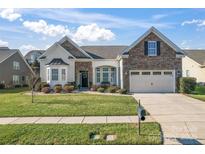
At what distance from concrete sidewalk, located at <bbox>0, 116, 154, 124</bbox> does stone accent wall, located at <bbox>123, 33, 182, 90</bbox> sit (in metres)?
15.7

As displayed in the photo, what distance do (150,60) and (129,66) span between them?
206cm

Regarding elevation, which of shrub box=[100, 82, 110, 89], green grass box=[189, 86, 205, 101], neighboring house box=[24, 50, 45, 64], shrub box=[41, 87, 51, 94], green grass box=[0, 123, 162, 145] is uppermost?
neighboring house box=[24, 50, 45, 64]

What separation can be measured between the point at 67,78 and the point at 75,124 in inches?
826

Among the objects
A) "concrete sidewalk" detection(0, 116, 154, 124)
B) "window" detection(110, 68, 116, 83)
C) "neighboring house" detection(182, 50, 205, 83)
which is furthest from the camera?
"neighboring house" detection(182, 50, 205, 83)

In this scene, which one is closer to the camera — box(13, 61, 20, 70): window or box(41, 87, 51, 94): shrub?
box(41, 87, 51, 94): shrub

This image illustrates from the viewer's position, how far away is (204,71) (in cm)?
3962

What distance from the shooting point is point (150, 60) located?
91.5 ft

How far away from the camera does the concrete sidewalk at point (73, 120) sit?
11.4 metres

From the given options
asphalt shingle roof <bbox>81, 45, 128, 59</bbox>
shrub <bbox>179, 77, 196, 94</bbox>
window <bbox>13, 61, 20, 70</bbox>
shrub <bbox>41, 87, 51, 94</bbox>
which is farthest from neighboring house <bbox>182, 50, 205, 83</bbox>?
window <bbox>13, 61, 20, 70</bbox>

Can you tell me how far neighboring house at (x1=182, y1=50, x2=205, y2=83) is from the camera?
4052 centimetres

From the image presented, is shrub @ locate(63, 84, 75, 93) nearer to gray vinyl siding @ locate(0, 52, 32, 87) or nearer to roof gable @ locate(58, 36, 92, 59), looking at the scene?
roof gable @ locate(58, 36, 92, 59)

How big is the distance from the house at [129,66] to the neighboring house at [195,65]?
13.2 meters

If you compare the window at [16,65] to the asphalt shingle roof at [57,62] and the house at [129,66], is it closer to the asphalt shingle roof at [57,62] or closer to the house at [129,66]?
the house at [129,66]
